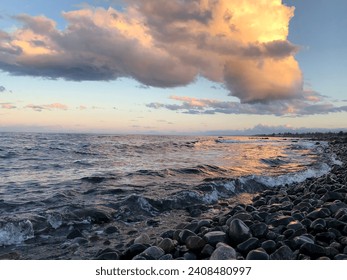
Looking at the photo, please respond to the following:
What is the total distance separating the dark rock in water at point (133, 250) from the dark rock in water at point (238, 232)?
1.70 m

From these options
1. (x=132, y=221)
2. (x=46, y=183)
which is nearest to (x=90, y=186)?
(x=46, y=183)

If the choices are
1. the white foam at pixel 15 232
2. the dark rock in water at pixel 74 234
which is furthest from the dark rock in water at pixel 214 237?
the white foam at pixel 15 232

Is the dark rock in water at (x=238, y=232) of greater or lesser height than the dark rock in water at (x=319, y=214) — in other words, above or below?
below

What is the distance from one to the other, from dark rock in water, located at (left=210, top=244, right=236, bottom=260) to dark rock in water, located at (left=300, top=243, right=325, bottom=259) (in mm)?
1175

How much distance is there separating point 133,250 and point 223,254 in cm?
168

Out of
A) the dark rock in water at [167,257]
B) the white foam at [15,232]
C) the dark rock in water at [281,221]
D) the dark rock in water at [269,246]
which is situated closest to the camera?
the dark rock in water at [167,257]

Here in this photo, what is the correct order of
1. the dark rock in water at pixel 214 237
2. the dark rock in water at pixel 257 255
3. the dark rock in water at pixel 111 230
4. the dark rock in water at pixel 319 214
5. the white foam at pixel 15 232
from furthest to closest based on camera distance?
the dark rock in water at pixel 111 230, the dark rock in water at pixel 319 214, the white foam at pixel 15 232, the dark rock in water at pixel 214 237, the dark rock in water at pixel 257 255

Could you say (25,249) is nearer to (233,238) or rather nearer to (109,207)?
(109,207)

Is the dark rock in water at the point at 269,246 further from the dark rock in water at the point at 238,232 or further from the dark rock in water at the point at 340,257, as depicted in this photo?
the dark rock in water at the point at 340,257

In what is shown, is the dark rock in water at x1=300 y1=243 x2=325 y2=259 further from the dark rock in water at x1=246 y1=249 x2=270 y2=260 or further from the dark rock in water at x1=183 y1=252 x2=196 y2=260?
the dark rock in water at x1=183 y1=252 x2=196 y2=260

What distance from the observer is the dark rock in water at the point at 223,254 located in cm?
487

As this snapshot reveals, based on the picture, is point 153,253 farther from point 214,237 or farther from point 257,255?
point 257,255

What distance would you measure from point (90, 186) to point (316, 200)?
8.45m

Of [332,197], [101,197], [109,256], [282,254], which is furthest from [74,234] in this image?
[332,197]
